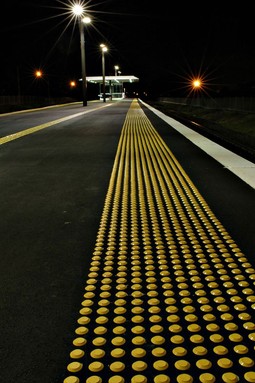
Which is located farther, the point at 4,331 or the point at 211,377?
the point at 4,331

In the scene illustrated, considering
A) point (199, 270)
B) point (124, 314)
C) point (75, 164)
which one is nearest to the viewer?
point (124, 314)

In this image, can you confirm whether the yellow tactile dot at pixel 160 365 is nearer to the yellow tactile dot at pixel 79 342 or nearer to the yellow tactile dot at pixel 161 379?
the yellow tactile dot at pixel 161 379

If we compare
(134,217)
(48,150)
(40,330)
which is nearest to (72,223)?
(134,217)

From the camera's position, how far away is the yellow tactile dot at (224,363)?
5.76ft

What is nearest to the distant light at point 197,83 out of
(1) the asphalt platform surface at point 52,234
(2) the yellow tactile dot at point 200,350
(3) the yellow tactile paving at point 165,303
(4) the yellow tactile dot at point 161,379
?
(1) the asphalt platform surface at point 52,234

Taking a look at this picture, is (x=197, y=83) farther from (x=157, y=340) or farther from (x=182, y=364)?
(x=182, y=364)

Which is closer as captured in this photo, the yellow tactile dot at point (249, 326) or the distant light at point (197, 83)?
the yellow tactile dot at point (249, 326)

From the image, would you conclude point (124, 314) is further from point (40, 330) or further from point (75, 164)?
point (75, 164)

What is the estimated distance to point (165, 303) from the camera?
231 cm

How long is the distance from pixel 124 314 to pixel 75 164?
489cm

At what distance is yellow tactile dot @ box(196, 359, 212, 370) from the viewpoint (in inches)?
68.8

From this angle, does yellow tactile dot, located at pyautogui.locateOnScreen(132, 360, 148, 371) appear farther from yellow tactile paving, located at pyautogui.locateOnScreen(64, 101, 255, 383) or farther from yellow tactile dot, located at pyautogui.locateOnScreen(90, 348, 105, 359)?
yellow tactile dot, located at pyautogui.locateOnScreen(90, 348, 105, 359)

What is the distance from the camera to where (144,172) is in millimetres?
6000

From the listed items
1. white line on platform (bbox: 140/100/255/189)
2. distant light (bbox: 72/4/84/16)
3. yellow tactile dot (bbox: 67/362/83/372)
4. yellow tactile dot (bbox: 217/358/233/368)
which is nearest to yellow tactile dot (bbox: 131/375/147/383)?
yellow tactile dot (bbox: 67/362/83/372)
